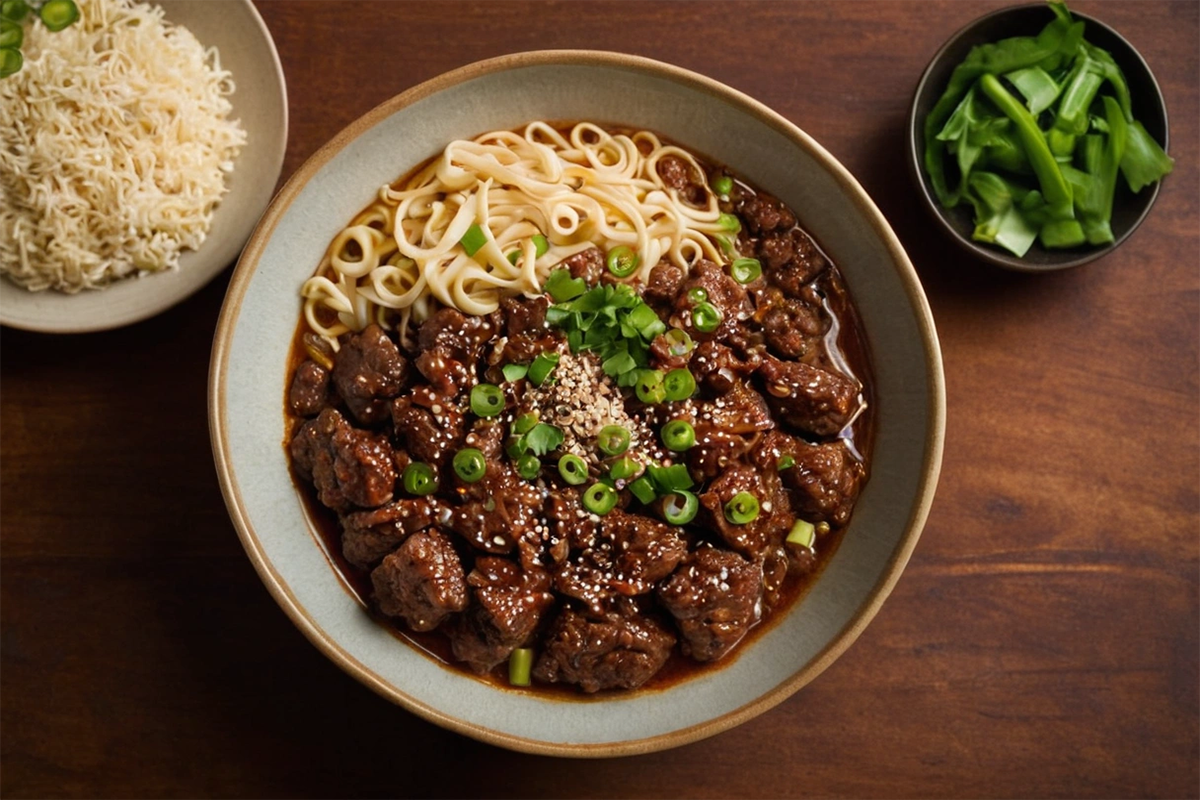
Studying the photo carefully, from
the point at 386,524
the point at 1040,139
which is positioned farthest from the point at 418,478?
the point at 1040,139

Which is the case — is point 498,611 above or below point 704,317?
below

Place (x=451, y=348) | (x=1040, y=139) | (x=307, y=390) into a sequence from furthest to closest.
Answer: (x=1040, y=139) → (x=307, y=390) → (x=451, y=348)

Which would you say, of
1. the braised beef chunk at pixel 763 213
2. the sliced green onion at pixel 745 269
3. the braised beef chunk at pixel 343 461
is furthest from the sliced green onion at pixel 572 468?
the braised beef chunk at pixel 763 213

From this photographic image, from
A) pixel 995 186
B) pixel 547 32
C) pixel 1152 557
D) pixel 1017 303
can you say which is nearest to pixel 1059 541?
pixel 1152 557

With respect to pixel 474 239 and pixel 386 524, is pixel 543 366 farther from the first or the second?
pixel 386 524

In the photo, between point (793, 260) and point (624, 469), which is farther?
point (793, 260)

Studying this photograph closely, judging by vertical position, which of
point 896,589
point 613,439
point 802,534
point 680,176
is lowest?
point 896,589
